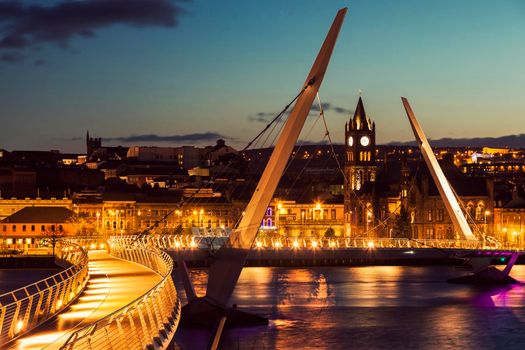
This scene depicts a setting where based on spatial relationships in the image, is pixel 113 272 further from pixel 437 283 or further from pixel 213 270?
pixel 437 283

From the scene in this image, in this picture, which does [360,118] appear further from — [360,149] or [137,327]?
[137,327]

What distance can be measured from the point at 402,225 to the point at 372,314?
57006 mm

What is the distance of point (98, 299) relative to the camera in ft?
75.7

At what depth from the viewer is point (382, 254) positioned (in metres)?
48.5

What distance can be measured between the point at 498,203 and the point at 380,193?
10.5 m

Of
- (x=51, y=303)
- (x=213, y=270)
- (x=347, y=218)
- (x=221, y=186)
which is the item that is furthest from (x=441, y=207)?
(x=51, y=303)

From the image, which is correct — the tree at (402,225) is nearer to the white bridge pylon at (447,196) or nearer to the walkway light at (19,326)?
the white bridge pylon at (447,196)

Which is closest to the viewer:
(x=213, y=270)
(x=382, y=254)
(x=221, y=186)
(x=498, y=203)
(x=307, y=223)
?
(x=213, y=270)

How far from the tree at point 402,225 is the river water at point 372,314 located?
29.0 metres

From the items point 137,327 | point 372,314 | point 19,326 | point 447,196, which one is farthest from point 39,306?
point 447,196

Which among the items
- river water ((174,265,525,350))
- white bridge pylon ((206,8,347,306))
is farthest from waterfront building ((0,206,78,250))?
white bridge pylon ((206,8,347,306))

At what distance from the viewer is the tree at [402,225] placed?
326ft

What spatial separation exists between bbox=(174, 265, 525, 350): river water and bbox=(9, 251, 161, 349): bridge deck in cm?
262

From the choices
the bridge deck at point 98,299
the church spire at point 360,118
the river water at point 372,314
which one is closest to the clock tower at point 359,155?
the church spire at point 360,118
